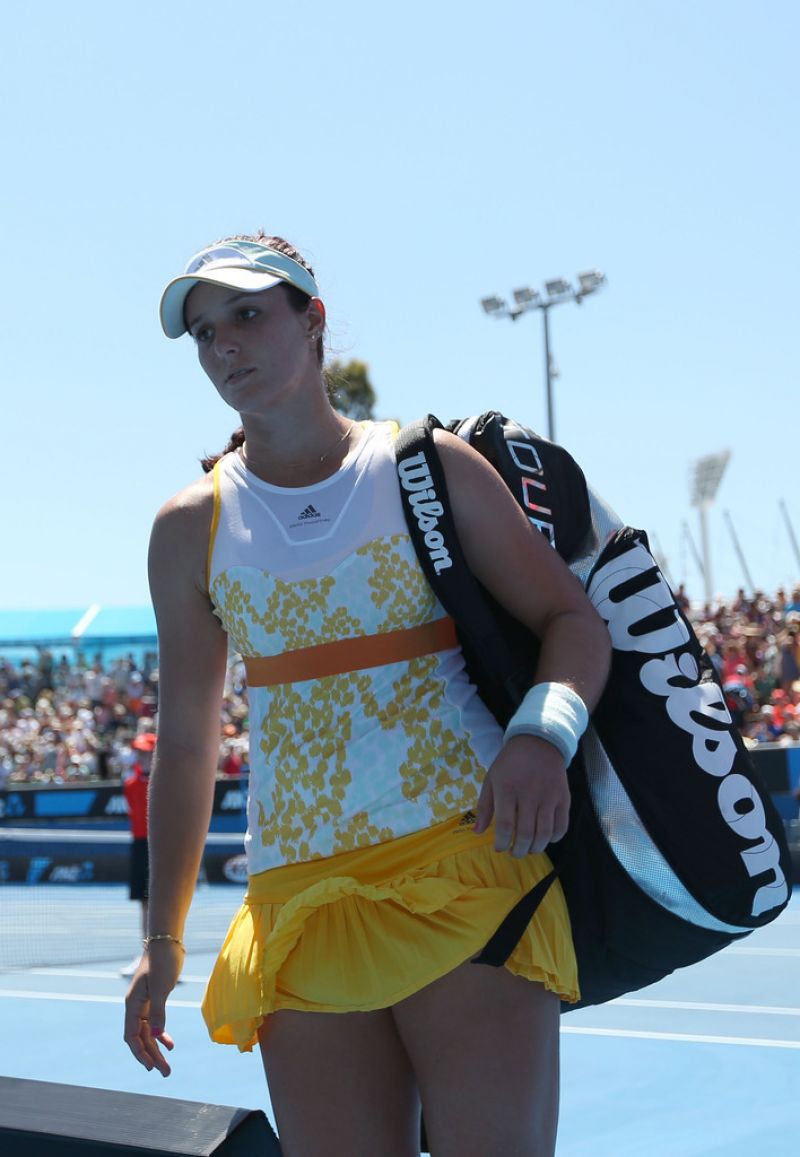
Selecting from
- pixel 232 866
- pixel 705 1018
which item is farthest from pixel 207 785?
pixel 232 866

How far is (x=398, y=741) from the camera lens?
212 cm

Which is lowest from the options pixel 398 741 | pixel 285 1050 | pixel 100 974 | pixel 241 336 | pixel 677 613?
pixel 100 974

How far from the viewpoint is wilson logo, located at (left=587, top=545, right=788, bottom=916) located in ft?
6.75

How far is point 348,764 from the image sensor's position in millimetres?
2129

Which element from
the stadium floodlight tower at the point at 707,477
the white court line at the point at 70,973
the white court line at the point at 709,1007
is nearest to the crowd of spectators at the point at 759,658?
the white court line at the point at 709,1007

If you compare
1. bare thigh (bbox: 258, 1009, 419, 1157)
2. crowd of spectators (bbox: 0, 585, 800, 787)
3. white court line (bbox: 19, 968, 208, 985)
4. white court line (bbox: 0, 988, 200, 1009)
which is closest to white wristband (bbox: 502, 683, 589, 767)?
bare thigh (bbox: 258, 1009, 419, 1157)

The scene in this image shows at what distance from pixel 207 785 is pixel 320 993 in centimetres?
47

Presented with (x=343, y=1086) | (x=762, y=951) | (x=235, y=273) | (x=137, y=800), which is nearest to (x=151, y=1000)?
(x=343, y=1086)

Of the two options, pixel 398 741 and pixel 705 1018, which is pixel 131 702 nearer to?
pixel 705 1018

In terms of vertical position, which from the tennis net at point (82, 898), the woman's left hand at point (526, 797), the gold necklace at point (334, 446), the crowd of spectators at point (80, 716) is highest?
the gold necklace at point (334, 446)

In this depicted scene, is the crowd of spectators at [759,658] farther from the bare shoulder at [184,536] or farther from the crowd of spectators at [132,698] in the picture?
the bare shoulder at [184,536]

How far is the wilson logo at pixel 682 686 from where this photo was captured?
6.75 feet

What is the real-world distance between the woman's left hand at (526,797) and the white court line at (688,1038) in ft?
17.7

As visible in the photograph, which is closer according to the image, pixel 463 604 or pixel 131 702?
pixel 463 604
